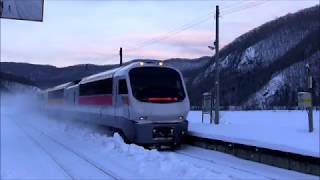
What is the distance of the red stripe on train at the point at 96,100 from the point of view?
2158cm

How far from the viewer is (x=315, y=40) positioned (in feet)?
495

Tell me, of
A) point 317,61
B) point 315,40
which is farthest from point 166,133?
point 315,40

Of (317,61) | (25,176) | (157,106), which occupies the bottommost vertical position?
(25,176)

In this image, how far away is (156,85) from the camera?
18812 millimetres

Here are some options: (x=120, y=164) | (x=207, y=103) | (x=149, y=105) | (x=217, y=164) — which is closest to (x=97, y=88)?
(x=149, y=105)

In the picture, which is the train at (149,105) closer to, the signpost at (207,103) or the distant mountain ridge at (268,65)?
the signpost at (207,103)

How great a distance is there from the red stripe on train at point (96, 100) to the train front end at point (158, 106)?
281 centimetres

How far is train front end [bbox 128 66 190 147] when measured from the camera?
1820cm

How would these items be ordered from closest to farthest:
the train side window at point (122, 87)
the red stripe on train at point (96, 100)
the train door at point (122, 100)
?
the train door at point (122, 100) < the train side window at point (122, 87) < the red stripe on train at point (96, 100)

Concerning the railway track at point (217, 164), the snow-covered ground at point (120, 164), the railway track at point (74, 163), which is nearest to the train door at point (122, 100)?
the snow-covered ground at point (120, 164)

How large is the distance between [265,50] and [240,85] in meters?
25.6

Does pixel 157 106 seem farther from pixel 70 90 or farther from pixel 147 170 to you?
pixel 70 90

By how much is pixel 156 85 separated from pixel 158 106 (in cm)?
82

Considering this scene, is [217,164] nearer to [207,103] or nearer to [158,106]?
[158,106]
